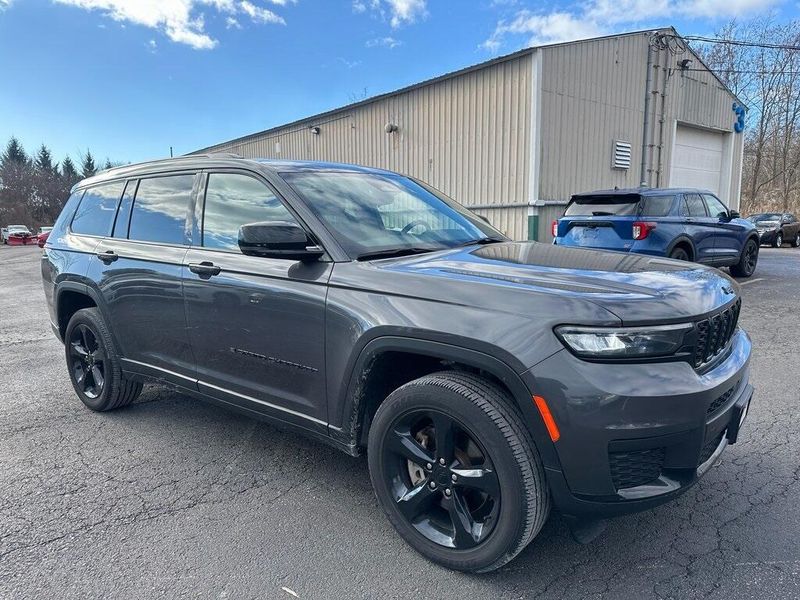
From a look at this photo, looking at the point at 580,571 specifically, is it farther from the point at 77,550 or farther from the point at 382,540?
the point at 77,550

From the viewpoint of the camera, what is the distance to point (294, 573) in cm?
230

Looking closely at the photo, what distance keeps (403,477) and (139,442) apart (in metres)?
2.14

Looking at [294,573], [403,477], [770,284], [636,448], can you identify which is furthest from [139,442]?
[770,284]

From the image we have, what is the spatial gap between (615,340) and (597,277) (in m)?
0.39

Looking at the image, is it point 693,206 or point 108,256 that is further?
point 693,206

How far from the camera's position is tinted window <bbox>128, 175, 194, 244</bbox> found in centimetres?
340

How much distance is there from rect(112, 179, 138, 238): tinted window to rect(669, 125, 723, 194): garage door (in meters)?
15.1

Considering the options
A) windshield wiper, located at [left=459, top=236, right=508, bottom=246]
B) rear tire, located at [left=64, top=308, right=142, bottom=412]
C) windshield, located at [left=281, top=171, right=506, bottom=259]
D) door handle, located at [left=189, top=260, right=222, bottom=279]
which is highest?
windshield, located at [left=281, top=171, right=506, bottom=259]

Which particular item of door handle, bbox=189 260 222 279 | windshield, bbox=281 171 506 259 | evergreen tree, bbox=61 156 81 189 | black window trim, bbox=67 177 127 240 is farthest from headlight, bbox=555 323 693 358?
evergreen tree, bbox=61 156 81 189

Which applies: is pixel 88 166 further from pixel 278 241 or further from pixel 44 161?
pixel 278 241

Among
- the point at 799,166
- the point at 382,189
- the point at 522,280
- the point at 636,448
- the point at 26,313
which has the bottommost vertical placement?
the point at 26,313

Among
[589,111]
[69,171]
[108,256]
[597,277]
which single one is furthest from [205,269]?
[69,171]

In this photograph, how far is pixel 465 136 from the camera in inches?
526

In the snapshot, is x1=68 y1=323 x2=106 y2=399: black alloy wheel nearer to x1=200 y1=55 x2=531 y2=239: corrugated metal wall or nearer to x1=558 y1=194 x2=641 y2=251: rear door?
x1=558 y1=194 x2=641 y2=251: rear door
